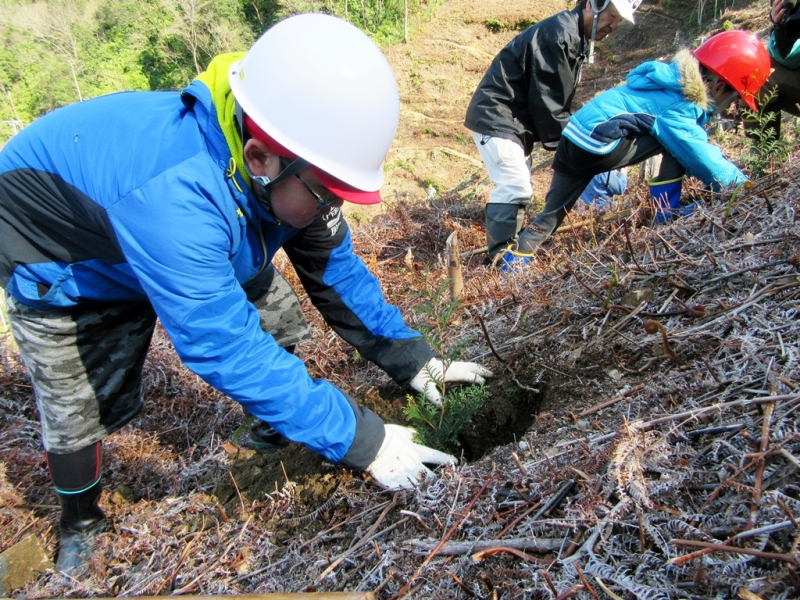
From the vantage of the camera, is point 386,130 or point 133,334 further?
point 133,334

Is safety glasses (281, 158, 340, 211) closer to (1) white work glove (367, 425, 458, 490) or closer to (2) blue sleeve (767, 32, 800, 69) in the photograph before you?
(1) white work glove (367, 425, 458, 490)

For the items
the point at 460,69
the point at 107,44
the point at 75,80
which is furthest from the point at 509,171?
the point at 107,44

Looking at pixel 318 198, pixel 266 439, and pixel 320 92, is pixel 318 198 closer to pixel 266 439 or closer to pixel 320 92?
pixel 320 92

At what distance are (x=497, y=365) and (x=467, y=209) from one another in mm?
4391

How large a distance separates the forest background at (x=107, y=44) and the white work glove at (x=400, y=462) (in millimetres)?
25962

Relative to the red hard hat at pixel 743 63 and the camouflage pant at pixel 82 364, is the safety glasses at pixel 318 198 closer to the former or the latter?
the camouflage pant at pixel 82 364

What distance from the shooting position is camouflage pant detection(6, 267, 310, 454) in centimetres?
197

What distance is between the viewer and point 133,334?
7.25 feet

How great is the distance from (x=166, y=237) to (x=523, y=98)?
415 centimetres

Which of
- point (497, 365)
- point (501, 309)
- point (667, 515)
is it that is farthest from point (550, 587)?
point (501, 309)

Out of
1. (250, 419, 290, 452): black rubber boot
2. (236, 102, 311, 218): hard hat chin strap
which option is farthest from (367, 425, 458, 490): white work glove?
(236, 102, 311, 218): hard hat chin strap

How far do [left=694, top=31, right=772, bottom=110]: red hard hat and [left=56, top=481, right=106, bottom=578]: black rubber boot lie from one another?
462 centimetres

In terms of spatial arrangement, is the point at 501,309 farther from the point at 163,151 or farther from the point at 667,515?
the point at 163,151

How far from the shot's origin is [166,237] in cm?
150
